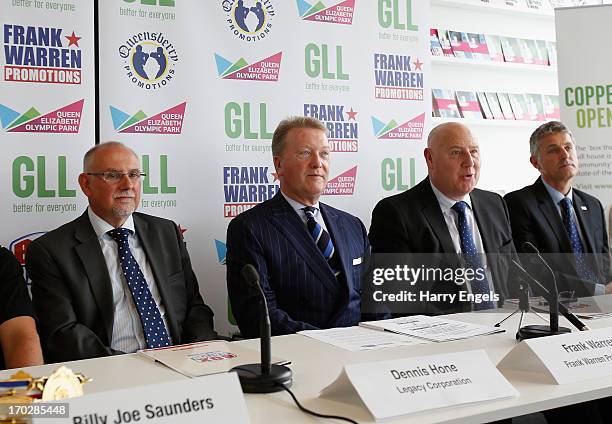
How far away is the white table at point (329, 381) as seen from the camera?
1.45 metres

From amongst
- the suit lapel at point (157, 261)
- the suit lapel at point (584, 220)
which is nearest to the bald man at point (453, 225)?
the suit lapel at point (584, 220)

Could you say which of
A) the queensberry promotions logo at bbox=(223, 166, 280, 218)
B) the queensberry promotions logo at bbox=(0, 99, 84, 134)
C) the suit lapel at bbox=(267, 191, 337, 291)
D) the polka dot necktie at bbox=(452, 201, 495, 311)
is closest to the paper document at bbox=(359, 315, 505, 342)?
the suit lapel at bbox=(267, 191, 337, 291)

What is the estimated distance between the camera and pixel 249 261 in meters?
3.10

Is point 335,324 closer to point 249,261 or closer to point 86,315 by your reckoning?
point 249,261

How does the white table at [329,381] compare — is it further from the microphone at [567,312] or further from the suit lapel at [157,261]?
the suit lapel at [157,261]

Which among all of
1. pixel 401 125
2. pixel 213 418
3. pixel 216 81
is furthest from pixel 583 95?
pixel 213 418

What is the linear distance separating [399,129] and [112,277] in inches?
82.9

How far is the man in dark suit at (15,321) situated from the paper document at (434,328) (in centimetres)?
128

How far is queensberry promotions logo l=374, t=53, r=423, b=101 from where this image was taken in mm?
4266

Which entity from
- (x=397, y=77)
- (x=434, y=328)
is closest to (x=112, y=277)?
(x=434, y=328)

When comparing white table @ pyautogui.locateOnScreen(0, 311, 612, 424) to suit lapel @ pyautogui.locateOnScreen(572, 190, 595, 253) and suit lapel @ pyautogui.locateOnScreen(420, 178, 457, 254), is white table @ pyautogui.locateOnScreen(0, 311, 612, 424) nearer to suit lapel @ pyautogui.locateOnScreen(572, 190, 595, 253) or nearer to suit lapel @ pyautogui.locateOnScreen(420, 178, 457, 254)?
suit lapel @ pyautogui.locateOnScreen(420, 178, 457, 254)

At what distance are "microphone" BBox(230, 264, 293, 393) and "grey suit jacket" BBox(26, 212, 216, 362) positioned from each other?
1249mm

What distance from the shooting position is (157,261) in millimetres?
3096

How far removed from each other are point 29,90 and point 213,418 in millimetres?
2485
